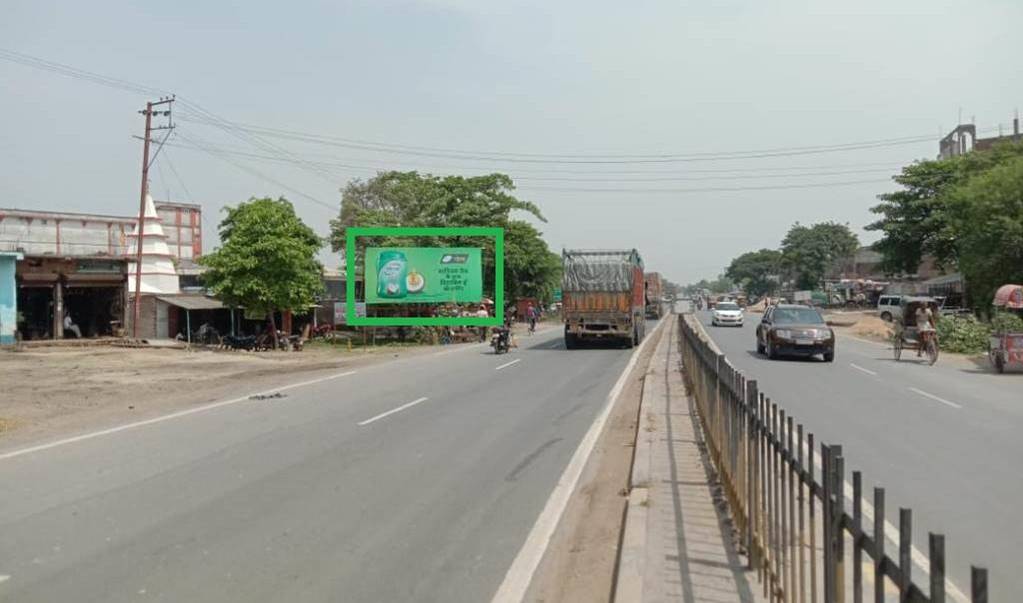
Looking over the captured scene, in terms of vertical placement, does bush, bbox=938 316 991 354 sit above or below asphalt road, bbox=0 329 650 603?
above

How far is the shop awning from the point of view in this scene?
140 feet

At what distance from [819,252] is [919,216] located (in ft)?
176

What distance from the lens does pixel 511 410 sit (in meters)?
14.4

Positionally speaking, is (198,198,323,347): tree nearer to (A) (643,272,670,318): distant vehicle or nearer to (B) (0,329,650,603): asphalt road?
(B) (0,329,650,603): asphalt road

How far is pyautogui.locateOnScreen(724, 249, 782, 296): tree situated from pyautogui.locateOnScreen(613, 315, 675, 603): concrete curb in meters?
128

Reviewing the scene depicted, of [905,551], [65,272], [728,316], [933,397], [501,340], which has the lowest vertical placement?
[933,397]

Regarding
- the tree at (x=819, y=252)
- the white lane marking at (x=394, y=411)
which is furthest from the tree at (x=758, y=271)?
the white lane marking at (x=394, y=411)

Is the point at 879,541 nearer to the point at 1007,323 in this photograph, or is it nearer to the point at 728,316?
the point at 1007,323

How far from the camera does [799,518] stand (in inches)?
166

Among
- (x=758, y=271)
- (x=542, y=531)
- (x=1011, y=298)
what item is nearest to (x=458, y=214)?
(x=1011, y=298)

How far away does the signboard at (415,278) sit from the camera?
39.6 metres

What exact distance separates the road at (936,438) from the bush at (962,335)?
6.52 m

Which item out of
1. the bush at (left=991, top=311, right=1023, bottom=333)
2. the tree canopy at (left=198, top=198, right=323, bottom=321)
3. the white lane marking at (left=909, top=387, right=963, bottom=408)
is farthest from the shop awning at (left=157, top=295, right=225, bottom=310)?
the white lane marking at (left=909, top=387, right=963, bottom=408)

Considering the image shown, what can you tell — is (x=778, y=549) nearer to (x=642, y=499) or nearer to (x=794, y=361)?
(x=642, y=499)
